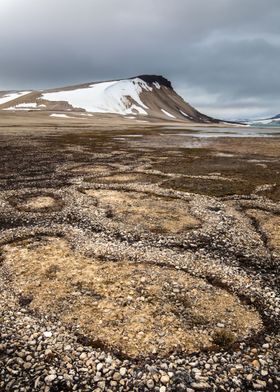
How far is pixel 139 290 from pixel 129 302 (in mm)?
985

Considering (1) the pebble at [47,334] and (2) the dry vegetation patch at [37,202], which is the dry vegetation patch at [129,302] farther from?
(2) the dry vegetation patch at [37,202]

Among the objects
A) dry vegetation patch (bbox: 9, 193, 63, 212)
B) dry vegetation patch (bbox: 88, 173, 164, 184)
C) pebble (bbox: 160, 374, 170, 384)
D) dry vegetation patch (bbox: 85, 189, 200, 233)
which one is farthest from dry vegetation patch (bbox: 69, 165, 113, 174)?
pebble (bbox: 160, 374, 170, 384)

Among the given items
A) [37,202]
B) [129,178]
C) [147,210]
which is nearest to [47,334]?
Result: [147,210]

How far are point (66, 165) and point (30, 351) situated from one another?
114 feet

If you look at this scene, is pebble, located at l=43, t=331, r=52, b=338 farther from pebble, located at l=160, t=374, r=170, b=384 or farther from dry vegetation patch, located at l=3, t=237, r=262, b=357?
pebble, located at l=160, t=374, r=170, b=384

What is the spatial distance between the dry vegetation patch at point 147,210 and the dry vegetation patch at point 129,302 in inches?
238

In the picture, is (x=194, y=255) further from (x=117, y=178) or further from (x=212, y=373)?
(x=117, y=178)

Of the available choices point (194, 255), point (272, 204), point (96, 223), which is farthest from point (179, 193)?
point (194, 255)

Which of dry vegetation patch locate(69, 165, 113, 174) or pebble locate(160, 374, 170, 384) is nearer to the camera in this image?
pebble locate(160, 374, 170, 384)

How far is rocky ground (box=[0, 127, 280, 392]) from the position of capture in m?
10.4

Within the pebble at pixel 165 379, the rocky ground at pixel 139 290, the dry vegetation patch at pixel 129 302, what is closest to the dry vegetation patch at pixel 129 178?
the rocky ground at pixel 139 290

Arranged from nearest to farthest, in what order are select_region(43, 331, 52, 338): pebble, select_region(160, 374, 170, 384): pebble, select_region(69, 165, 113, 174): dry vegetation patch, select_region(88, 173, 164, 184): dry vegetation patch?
select_region(160, 374, 170, 384): pebble < select_region(43, 331, 52, 338): pebble < select_region(88, 173, 164, 184): dry vegetation patch < select_region(69, 165, 113, 174): dry vegetation patch

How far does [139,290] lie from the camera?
1467cm

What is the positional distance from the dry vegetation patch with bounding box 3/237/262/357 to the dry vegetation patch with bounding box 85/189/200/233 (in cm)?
604
